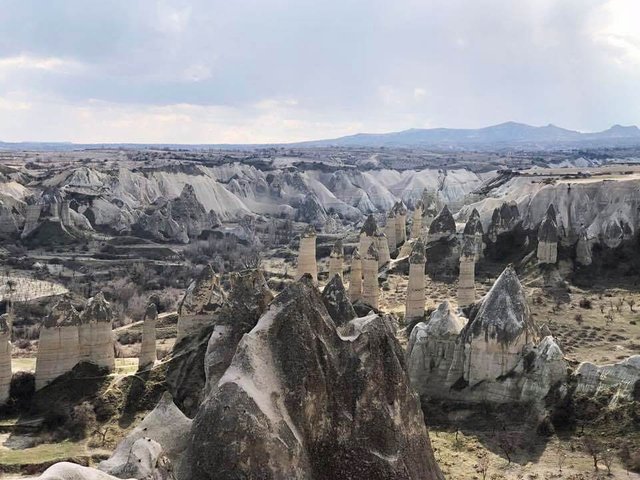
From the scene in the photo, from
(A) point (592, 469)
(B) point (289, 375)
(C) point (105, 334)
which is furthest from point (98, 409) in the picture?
(A) point (592, 469)

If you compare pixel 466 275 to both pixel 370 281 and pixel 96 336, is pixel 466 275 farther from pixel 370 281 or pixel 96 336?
pixel 96 336

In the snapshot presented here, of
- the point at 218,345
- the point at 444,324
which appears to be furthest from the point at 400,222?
the point at 218,345

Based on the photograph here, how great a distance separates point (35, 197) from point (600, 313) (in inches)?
2606

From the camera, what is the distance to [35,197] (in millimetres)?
79750

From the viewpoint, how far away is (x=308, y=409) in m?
11.6

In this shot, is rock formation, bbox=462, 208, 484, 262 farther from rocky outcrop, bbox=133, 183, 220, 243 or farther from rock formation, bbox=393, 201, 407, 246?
rocky outcrop, bbox=133, 183, 220, 243

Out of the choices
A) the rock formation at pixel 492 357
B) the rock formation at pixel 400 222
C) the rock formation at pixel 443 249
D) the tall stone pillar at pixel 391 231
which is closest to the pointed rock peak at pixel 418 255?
the rock formation at pixel 492 357

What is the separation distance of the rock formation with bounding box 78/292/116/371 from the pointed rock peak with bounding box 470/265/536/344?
13242mm

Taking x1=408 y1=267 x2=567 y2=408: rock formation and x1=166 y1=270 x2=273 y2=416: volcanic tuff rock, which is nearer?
x1=166 y1=270 x2=273 y2=416: volcanic tuff rock

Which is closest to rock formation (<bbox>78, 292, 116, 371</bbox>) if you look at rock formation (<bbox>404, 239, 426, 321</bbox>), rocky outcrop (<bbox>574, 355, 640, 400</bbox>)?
rock formation (<bbox>404, 239, 426, 321</bbox>)

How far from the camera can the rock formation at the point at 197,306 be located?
26.3 m

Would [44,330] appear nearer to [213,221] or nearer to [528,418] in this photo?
[528,418]

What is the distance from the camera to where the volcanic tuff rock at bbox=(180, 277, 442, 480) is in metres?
10.5

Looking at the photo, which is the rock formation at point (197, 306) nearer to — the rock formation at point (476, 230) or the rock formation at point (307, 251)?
the rock formation at point (307, 251)
